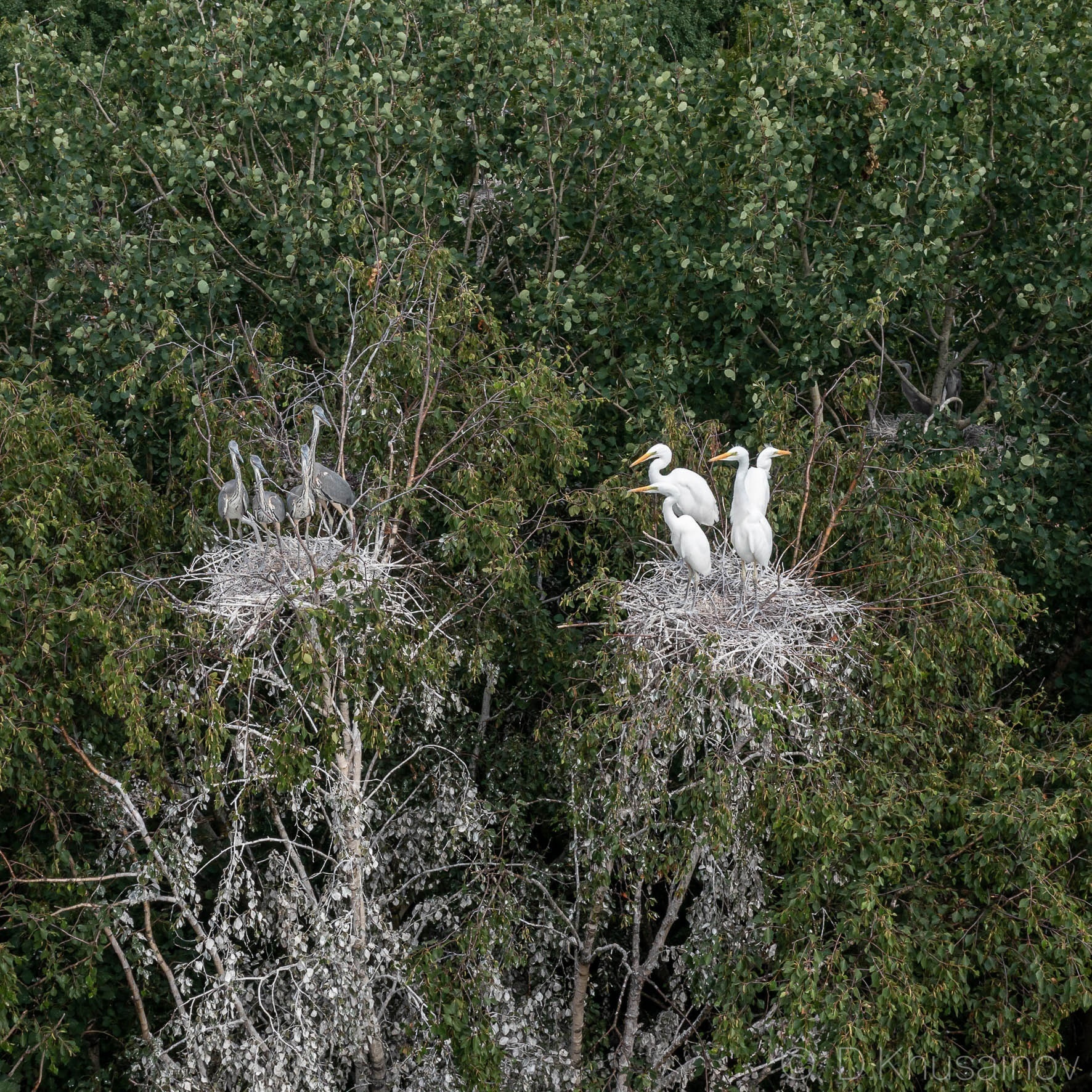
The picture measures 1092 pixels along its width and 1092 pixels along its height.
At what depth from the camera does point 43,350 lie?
9.82m

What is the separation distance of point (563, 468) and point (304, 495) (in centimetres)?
144

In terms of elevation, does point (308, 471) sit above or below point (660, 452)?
above

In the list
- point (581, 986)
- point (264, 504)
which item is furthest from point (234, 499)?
point (581, 986)

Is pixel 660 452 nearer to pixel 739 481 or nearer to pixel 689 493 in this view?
pixel 689 493

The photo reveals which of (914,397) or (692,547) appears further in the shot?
(914,397)

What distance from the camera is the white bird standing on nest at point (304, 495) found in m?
6.50

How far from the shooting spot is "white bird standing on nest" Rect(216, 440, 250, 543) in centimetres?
666

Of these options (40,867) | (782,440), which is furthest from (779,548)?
(40,867)

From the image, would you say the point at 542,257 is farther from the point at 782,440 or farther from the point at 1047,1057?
the point at 1047,1057

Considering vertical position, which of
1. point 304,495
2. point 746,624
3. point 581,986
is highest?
point 304,495

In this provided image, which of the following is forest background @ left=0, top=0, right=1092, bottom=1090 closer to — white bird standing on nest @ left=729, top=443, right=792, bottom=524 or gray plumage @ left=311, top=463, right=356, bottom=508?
gray plumage @ left=311, top=463, right=356, bottom=508

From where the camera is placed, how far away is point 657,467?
23.3 feet

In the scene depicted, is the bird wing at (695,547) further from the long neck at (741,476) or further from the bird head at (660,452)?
the bird head at (660,452)

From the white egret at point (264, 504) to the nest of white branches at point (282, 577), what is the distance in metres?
0.10
